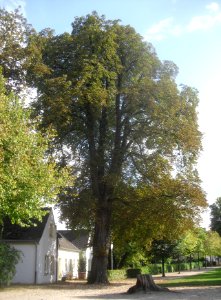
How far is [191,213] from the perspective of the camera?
106ft

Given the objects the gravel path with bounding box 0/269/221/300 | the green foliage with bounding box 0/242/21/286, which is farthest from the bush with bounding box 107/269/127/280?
the green foliage with bounding box 0/242/21/286

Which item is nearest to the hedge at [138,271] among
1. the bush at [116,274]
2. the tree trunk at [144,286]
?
the bush at [116,274]

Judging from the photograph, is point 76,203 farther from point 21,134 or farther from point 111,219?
point 21,134

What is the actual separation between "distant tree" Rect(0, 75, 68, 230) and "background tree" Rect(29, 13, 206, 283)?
29.8 ft

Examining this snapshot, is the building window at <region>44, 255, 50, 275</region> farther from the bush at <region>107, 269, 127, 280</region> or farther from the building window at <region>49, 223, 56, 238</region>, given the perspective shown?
the bush at <region>107, 269, 127, 280</region>

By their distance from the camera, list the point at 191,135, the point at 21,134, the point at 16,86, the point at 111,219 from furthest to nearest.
Answer: the point at 111,219 → the point at 191,135 → the point at 16,86 → the point at 21,134

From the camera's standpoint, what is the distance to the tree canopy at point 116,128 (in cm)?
3133

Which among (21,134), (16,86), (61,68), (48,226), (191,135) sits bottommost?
(48,226)

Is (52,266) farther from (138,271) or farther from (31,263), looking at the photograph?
(138,271)

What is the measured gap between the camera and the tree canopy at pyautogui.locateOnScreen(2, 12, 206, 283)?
31328 mm

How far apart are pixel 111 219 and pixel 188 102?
37.0 feet

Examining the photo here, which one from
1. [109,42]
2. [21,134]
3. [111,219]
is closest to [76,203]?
[111,219]

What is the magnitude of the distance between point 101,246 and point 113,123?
10249 mm

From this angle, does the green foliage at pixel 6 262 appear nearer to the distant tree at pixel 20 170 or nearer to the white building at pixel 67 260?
the distant tree at pixel 20 170
